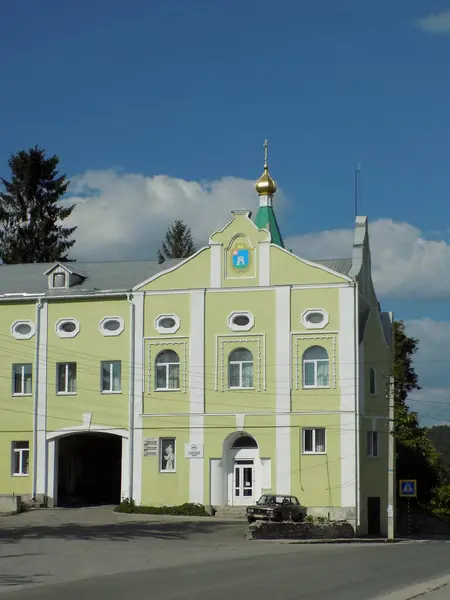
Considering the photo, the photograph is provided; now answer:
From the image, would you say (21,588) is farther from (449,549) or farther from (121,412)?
(121,412)

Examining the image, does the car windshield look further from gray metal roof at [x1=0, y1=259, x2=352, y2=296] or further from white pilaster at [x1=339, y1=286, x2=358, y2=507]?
gray metal roof at [x1=0, y1=259, x2=352, y2=296]

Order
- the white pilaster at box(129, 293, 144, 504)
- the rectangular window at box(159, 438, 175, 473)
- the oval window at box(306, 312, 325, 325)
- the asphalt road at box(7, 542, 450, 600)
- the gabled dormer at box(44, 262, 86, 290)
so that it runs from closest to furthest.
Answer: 1. the asphalt road at box(7, 542, 450, 600)
2. the oval window at box(306, 312, 325, 325)
3. the white pilaster at box(129, 293, 144, 504)
4. the rectangular window at box(159, 438, 175, 473)
5. the gabled dormer at box(44, 262, 86, 290)

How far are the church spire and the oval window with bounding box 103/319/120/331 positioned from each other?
11839 mm

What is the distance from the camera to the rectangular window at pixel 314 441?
46906mm

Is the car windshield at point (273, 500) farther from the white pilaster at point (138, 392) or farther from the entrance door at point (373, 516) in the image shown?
the white pilaster at point (138, 392)

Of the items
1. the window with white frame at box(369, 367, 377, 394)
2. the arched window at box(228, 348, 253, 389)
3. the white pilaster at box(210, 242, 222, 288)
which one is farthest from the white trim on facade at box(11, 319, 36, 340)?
the window with white frame at box(369, 367, 377, 394)

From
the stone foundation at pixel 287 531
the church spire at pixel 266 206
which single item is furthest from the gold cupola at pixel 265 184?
the stone foundation at pixel 287 531

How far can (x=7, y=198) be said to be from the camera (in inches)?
3009

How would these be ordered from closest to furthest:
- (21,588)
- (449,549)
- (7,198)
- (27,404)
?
(21,588) < (449,549) < (27,404) < (7,198)

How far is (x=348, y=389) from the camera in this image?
4666 cm

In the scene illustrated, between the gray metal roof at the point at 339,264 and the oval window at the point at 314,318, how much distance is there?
13.3ft

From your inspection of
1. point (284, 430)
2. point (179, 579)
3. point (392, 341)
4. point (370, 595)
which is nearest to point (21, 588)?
point (179, 579)

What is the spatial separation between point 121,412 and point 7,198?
31824mm

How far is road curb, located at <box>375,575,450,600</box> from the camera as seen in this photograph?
17.3 metres
